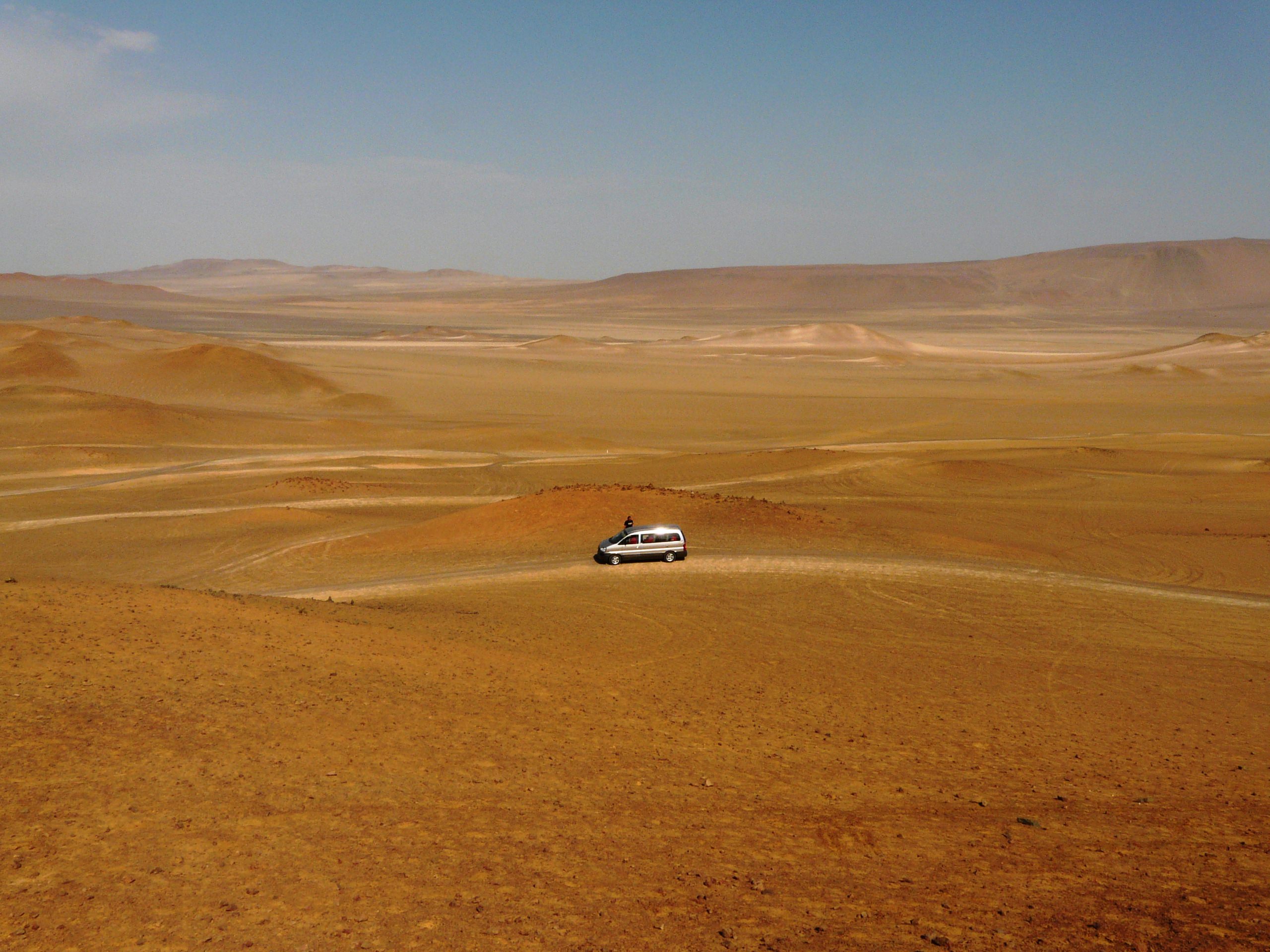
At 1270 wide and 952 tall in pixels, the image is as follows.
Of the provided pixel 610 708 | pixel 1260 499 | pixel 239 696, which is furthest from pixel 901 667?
pixel 1260 499

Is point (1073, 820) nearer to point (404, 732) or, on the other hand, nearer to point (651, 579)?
point (404, 732)

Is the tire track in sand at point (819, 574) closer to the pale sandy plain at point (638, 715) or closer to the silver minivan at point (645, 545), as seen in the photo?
the pale sandy plain at point (638, 715)

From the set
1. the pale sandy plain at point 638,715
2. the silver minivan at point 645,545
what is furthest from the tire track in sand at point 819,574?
the silver minivan at point 645,545

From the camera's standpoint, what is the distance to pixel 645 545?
24.9 meters

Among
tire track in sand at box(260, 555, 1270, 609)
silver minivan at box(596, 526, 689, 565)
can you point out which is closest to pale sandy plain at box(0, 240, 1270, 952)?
tire track in sand at box(260, 555, 1270, 609)

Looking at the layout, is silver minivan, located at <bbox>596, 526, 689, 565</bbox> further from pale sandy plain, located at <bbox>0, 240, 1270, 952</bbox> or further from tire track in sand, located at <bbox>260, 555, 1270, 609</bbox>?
pale sandy plain, located at <bbox>0, 240, 1270, 952</bbox>

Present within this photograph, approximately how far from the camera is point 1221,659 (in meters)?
17.5

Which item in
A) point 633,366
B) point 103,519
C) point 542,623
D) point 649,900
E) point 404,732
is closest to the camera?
point 649,900

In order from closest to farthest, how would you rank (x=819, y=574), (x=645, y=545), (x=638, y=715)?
(x=638, y=715) < (x=819, y=574) < (x=645, y=545)

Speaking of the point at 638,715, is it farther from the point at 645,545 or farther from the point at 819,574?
the point at 645,545

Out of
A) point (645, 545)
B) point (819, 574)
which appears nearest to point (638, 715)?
point (819, 574)

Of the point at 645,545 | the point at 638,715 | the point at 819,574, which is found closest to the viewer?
the point at 638,715

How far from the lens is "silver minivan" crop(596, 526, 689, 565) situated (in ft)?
81.7

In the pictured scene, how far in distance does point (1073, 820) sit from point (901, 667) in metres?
6.16
